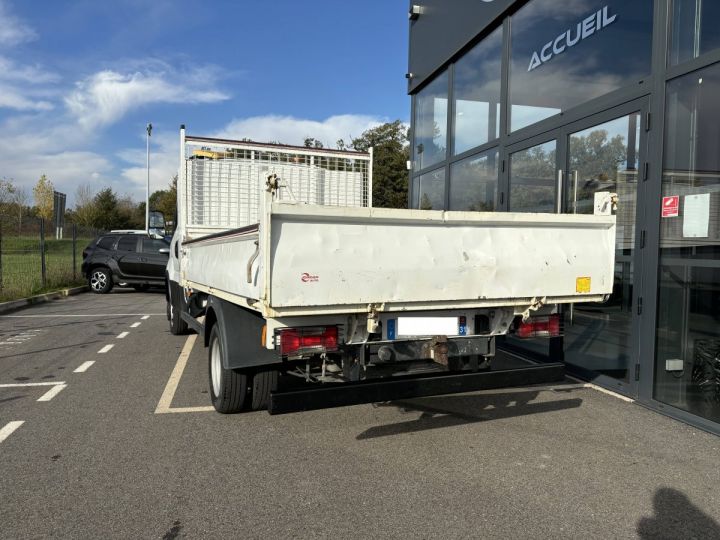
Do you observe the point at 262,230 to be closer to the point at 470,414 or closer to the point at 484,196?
the point at 470,414

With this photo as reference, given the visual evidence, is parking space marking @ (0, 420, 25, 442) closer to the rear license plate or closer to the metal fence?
the rear license plate

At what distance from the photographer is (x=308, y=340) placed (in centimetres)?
345

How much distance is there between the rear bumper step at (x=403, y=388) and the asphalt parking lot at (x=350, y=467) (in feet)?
1.65

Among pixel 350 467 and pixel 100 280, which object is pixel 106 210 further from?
pixel 350 467

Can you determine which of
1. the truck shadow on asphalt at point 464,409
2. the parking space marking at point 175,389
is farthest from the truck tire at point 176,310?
the truck shadow on asphalt at point 464,409

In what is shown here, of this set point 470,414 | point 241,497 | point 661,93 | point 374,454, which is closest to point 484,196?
point 661,93

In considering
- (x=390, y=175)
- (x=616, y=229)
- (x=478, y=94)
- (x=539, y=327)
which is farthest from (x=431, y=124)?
(x=390, y=175)

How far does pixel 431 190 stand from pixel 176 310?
4984 mm

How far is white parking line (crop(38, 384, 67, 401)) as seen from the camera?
5219 mm

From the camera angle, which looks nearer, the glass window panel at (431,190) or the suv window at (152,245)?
the glass window panel at (431,190)

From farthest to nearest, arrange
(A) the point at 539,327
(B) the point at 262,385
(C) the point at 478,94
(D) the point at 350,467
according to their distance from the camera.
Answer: (C) the point at 478,94 < (B) the point at 262,385 < (A) the point at 539,327 < (D) the point at 350,467

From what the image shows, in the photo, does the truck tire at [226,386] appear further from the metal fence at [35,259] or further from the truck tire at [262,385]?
the metal fence at [35,259]

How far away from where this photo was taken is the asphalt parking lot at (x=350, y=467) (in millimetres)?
2943

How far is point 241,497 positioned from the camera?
3.22 metres
